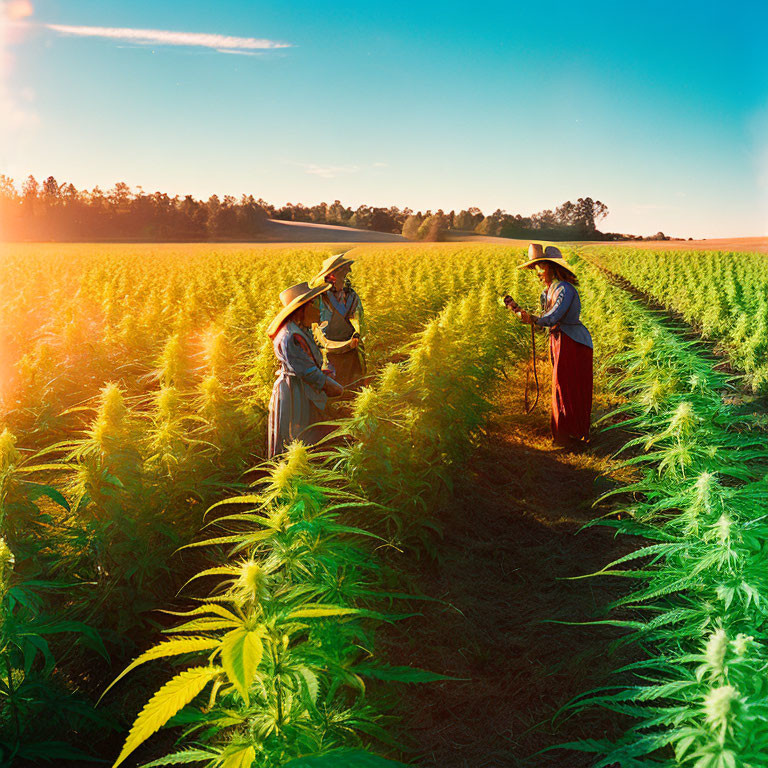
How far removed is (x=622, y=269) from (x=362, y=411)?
26612mm

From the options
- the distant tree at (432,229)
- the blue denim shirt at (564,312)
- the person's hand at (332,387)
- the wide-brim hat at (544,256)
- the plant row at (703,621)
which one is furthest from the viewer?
the distant tree at (432,229)

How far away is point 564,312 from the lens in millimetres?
5883

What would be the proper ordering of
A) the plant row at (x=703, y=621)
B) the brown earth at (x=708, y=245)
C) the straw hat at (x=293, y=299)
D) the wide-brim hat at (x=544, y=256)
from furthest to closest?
the brown earth at (x=708, y=245) < the wide-brim hat at (x=544, y=256) < the straw hat at (x=293, y=299) < the plant row at (x=703, y=621)

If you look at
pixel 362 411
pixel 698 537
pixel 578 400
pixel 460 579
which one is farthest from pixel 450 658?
pixel 578 400

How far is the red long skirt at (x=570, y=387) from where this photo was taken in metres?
6.07

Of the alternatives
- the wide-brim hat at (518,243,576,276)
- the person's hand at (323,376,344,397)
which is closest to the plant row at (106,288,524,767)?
the person's hand at (323,376,344,397)

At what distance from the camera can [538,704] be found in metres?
2.98

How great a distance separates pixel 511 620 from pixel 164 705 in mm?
2894

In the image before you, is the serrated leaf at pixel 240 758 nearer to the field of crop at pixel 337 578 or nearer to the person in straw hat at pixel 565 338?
the field of crop at pixel 337 578

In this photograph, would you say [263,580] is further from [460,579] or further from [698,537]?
[460,579]

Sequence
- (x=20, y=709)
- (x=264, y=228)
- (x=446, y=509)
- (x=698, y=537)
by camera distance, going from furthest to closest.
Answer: (x=264, y=228) < (x=446, y=509) < (x=20, y=709) < (x=698, y=537)

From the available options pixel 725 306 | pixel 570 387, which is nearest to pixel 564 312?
pixel 570 387

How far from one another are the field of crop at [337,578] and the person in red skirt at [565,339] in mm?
522

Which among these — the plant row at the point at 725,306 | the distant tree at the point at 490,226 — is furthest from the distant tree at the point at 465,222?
the plant row at the point at 725,306
